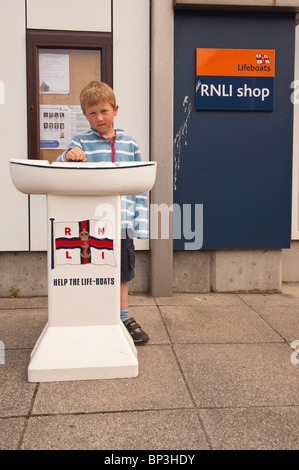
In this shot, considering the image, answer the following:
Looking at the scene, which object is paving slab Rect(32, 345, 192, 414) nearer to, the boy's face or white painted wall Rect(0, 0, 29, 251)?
the boy's face

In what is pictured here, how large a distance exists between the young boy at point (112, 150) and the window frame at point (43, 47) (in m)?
1.31

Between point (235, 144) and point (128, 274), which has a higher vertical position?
point (235, 144)

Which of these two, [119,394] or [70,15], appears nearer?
[119,394]

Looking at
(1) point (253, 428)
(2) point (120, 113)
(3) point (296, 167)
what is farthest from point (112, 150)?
(3) point (296, 167)

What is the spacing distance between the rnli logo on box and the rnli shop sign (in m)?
2.02

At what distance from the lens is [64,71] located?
4.03 m

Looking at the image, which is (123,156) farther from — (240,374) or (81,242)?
(240,374)

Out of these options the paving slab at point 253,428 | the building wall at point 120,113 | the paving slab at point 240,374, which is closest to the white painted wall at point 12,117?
the building wall at point 120,113

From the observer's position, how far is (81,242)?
8.20 ft

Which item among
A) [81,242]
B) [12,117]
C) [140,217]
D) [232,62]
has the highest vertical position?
[232,62]

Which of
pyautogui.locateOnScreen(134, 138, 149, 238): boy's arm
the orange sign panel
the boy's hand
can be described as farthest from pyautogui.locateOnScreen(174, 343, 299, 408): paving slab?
the orange sign panel

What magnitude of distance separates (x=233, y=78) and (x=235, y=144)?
570mm

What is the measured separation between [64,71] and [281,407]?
3220mm

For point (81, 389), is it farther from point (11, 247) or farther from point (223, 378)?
point (11, 247)
